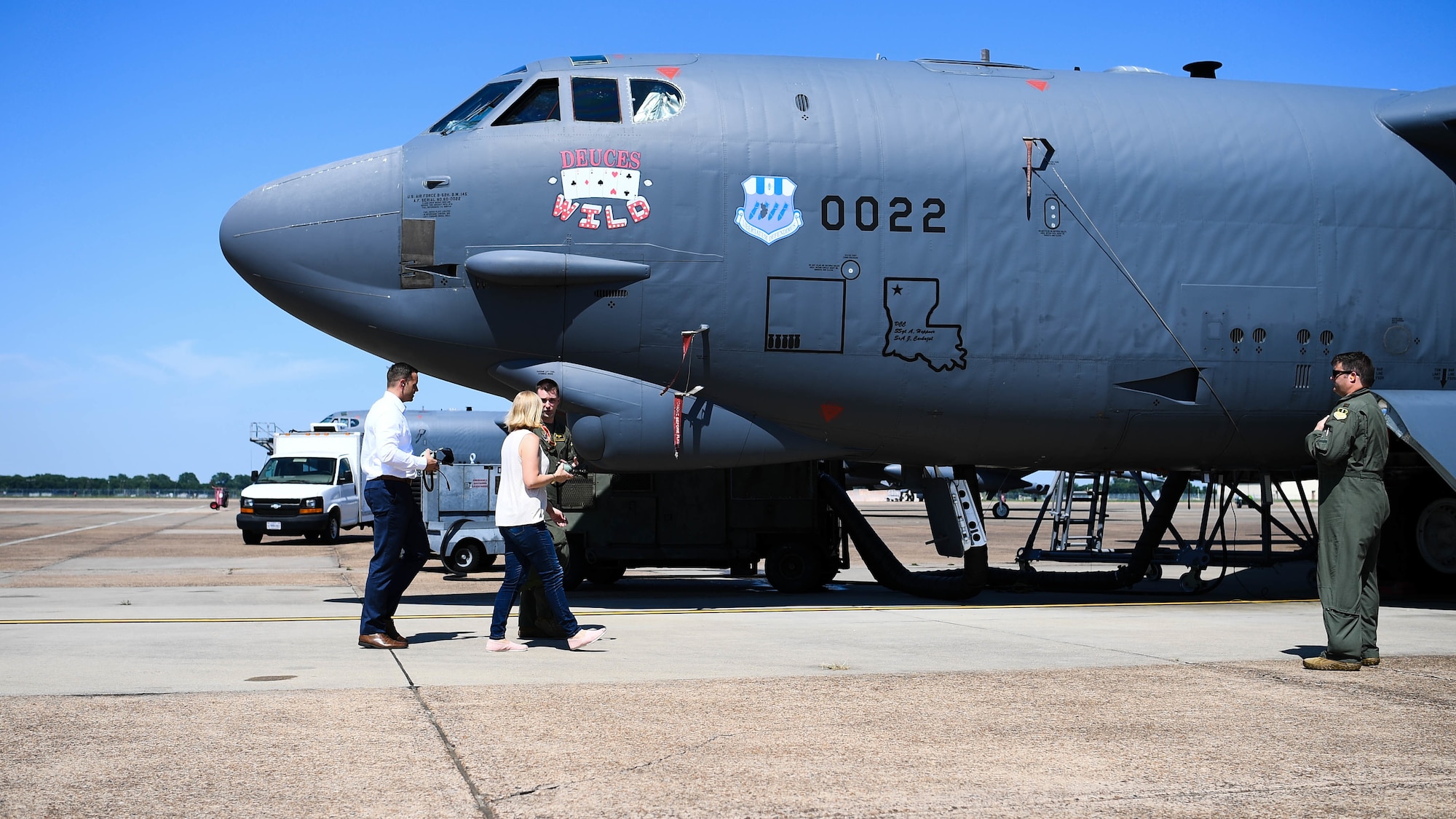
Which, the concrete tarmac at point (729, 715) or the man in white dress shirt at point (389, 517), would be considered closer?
the concrete tarmac at point (729, 715)

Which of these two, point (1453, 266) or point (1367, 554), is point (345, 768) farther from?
point (1453, 266)

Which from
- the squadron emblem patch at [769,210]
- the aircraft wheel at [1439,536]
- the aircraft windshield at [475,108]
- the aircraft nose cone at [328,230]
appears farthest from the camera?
the aircraft wheel at [1439,536]

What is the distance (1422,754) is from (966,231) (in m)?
6.59

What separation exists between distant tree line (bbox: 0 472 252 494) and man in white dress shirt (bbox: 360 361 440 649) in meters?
113

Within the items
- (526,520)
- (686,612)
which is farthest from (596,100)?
(686,612)

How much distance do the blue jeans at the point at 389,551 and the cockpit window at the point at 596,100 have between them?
12.9ft

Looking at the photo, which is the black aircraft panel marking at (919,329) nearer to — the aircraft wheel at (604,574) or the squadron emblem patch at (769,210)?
the squadron emblem patch at (769,210)

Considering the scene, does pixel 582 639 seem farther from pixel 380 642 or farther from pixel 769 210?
pixel 769 210

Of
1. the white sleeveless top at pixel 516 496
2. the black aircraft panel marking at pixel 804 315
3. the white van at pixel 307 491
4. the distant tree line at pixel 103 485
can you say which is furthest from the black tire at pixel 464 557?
the distant tree line at pixel 103 485

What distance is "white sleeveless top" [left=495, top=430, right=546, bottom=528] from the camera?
8.09 metres

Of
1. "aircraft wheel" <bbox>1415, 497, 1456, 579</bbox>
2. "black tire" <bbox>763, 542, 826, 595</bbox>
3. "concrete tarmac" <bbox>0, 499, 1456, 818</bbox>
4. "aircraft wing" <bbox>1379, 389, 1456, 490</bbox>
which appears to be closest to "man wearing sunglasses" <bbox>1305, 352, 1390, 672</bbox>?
"concrete tarmac" <bbox>0, 499, 1456, 818</bbox>

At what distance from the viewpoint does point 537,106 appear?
1046 centimetres

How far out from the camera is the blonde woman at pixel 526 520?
8086 millimetres

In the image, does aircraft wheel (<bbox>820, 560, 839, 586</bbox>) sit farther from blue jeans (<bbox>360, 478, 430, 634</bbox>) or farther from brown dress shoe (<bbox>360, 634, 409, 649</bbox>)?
brown dress shoe (<bbox>360, 634, 409, 649</bbox>)
